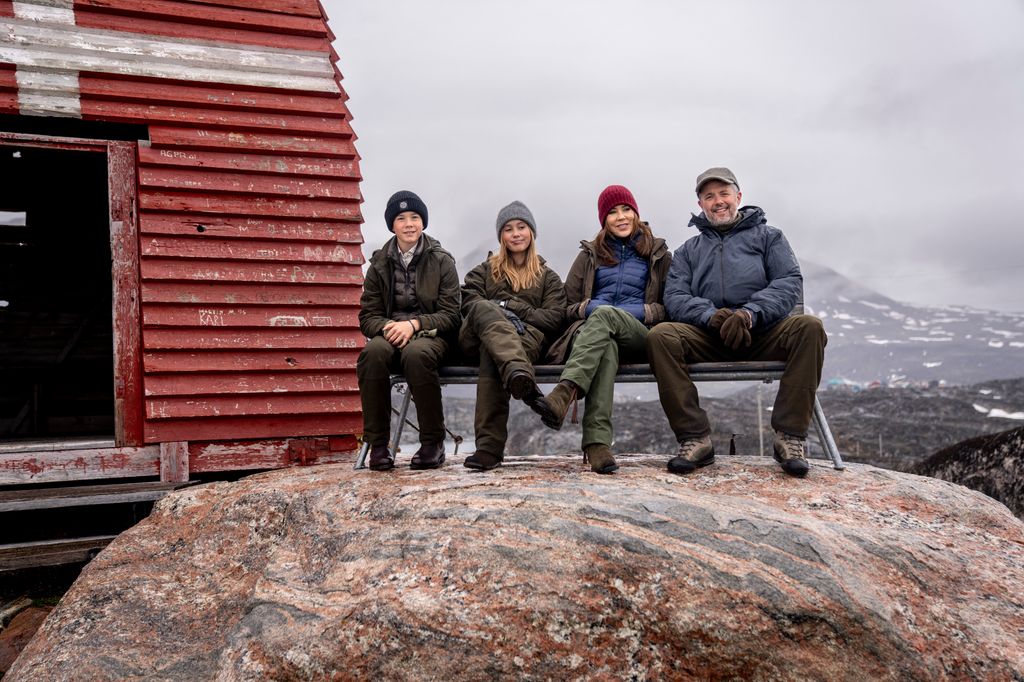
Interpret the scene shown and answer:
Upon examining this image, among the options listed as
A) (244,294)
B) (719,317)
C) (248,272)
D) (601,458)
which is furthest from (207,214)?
(719,317)

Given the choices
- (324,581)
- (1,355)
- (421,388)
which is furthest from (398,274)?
(1,355)

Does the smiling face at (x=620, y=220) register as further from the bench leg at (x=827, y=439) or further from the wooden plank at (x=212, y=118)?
the wooden plank at (x=212, y=118)

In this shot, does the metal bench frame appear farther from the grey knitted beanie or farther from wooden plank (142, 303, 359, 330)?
wooden plank (142, 303, 359, 330)

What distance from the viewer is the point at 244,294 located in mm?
5660

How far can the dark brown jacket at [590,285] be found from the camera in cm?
430

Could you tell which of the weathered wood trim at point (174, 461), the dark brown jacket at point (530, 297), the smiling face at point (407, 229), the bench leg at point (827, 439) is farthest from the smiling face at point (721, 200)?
the weathered wood trim at point (174, 461)

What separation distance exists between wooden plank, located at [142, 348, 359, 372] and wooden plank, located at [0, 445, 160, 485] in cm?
63

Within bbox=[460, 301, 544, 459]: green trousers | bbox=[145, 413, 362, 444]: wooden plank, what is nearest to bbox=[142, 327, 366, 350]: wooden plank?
bbox=[145, 413, 362, 444]: wooden plank

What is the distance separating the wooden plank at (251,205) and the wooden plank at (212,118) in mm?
591

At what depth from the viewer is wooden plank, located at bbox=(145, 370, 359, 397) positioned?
213 inches

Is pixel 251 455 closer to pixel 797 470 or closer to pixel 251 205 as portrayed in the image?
pixel 251 205

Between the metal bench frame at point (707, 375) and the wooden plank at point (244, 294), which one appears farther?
the wooden plank at point (244, 294)

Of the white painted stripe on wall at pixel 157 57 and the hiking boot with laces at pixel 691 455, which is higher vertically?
the white painted stripe on wall at pixel 157 57

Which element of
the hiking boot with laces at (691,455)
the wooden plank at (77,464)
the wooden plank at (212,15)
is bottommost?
the wooden plank at (77,464)
